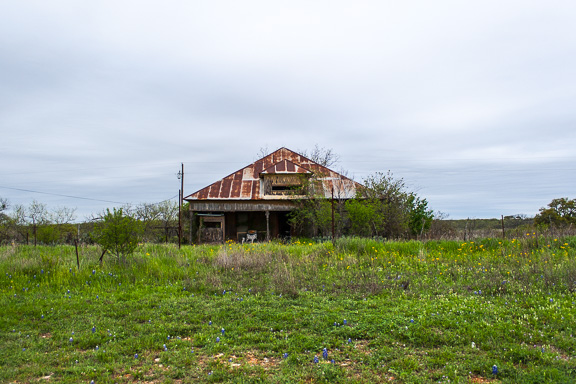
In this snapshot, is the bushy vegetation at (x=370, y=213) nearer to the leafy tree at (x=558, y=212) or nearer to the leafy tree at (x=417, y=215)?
the leafy tree at (x=417, y=215)

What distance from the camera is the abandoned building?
91.4 ft

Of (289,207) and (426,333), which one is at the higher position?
(289,207)

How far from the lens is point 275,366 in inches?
190

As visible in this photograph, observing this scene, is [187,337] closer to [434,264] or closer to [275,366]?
[275,366]

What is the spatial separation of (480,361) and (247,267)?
8009 mm

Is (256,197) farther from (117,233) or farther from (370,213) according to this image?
(117,233)

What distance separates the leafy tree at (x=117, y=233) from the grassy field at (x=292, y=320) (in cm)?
53

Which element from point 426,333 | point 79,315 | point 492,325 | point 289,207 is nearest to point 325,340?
point 426,333

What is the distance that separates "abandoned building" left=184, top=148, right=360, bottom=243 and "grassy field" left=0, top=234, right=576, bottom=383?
608 inches

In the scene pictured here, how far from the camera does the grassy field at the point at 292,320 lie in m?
4.69

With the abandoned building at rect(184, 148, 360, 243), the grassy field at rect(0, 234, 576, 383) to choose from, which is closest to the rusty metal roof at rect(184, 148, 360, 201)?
the abandoned building at rect(184, 148, 360, 243)

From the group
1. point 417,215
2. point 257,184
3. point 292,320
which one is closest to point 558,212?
point 417,215

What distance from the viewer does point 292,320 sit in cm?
667

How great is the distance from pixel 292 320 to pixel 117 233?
26.0ft
